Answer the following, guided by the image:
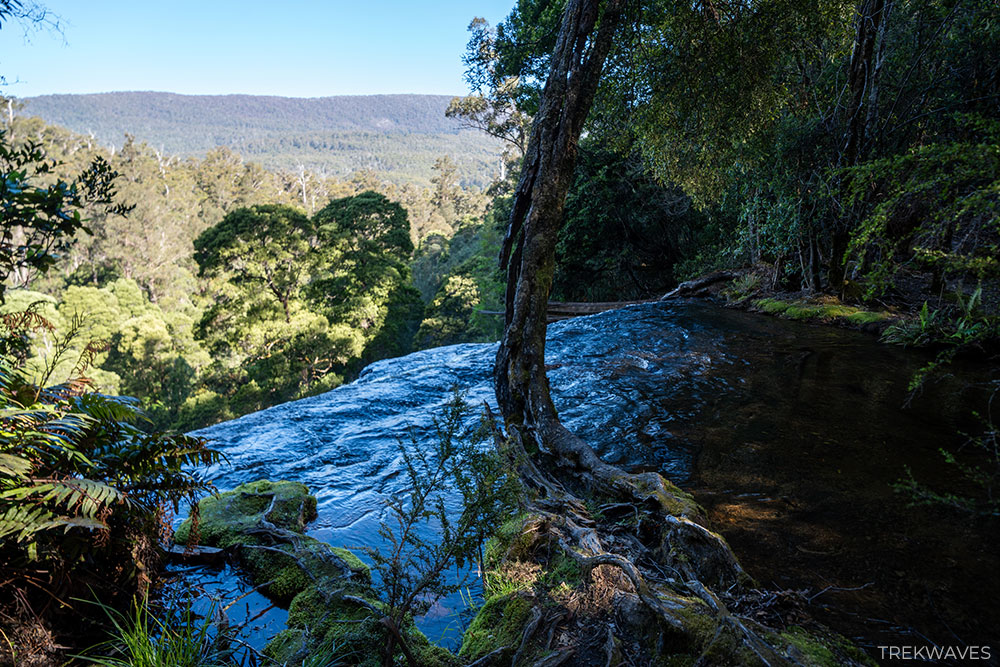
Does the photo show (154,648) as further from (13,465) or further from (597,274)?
(597,274)

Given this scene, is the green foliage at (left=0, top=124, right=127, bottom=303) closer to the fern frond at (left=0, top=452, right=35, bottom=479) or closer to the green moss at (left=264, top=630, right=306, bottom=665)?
the fern frond at (left=0, top=452, right=35, bottom=479)

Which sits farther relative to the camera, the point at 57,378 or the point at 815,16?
the point at 57,378

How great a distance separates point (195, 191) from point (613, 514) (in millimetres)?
66626

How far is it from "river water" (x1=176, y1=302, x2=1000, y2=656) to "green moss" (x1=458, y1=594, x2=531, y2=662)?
1.24 feet

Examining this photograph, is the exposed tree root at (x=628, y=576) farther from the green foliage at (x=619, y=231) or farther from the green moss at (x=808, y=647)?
the green foliage at (x=619, y=231)

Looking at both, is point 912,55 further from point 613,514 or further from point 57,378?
point 57,378

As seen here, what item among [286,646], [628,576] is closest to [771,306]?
[628,576]

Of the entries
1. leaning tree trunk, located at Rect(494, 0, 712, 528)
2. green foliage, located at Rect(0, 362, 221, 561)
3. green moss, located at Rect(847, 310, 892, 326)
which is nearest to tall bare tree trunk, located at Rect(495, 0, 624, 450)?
leaning tree trunk, located at Rect(494, 0, 712, 528)

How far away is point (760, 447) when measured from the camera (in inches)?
200

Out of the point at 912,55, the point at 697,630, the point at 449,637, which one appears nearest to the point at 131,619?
the point at 449,637

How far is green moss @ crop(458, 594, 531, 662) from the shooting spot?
2.34 meters

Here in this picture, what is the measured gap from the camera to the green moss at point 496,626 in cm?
234

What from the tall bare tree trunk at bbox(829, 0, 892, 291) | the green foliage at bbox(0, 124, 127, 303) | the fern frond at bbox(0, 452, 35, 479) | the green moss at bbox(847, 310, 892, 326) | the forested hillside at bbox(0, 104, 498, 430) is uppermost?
the tall bare tree trunk at bbox(829, 0, 892, 291)

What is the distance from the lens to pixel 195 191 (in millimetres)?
56969
